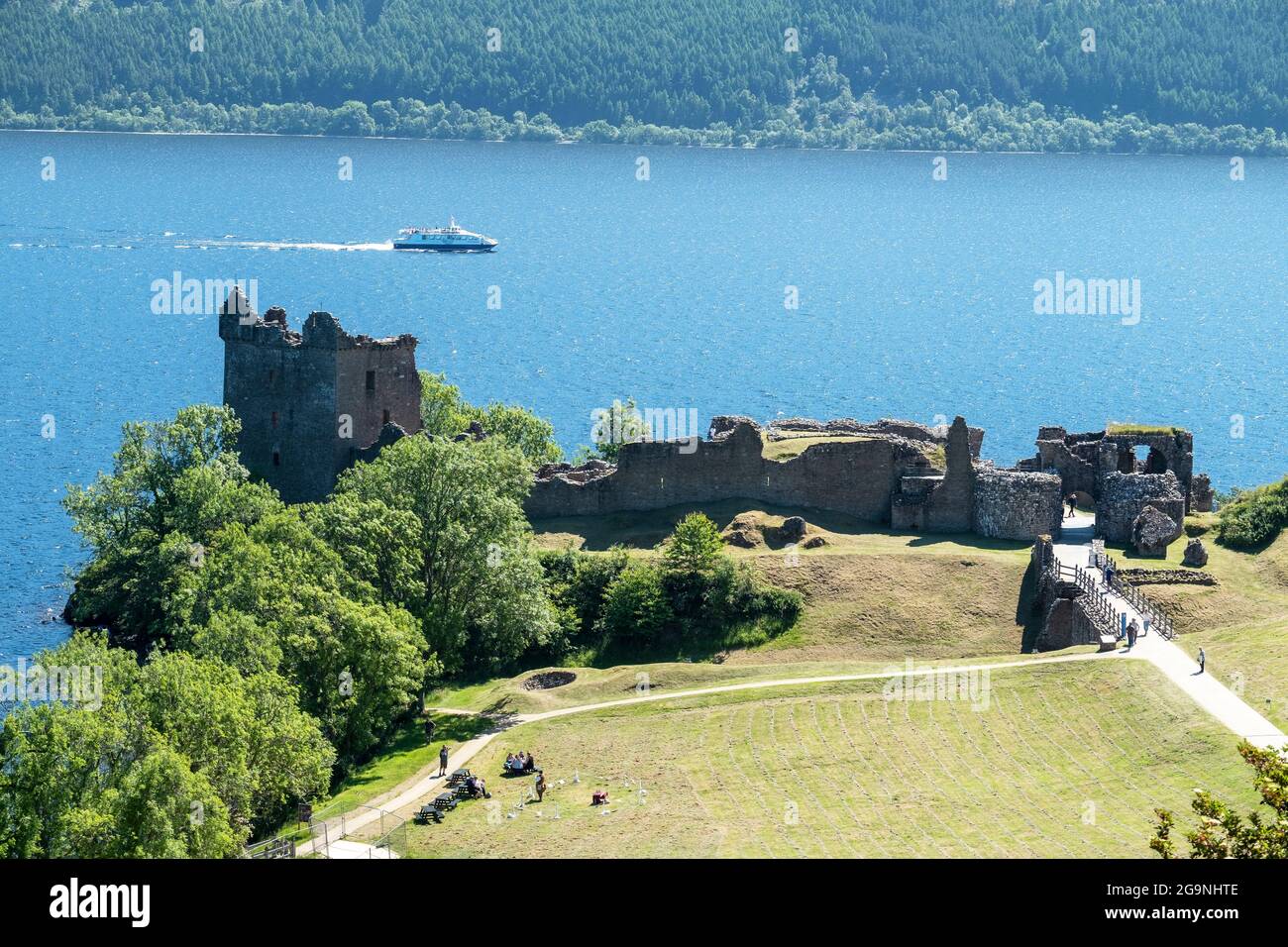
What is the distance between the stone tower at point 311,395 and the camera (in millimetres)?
89375

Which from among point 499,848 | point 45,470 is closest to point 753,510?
point 499,848

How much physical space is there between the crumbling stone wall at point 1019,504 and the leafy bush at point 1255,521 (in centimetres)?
636

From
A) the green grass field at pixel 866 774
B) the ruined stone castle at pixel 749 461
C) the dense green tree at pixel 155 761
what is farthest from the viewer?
the ruined stone castle at pixel 749 461

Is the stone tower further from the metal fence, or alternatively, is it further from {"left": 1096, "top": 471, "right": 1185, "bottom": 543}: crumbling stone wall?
the metal fence

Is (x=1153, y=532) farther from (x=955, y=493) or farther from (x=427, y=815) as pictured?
(x=427, y=815)

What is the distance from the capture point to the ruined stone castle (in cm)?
8138

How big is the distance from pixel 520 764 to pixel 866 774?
10.4 meters

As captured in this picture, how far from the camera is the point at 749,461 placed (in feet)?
269

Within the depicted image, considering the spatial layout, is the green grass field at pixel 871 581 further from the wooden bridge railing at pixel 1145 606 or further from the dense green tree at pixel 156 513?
the dense green tree at pixel 156 513

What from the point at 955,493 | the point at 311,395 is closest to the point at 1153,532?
the point at 955,493

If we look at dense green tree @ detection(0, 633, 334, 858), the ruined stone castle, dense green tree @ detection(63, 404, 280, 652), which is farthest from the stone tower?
dense green tree @ detection(0, 633, 334, 858)

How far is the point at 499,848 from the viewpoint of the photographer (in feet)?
177

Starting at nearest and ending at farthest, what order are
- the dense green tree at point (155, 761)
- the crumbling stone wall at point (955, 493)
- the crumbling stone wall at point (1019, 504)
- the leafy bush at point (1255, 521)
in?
the dense green tree at point (155, 761), the leafy bush at point (1255, 521), the crumbling stone wall at point (1019, 504), the crumbling stone wall at point (955, 493)

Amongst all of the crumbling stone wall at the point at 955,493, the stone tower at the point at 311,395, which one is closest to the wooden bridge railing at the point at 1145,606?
the crumbling stone wall at the point at 955,493
